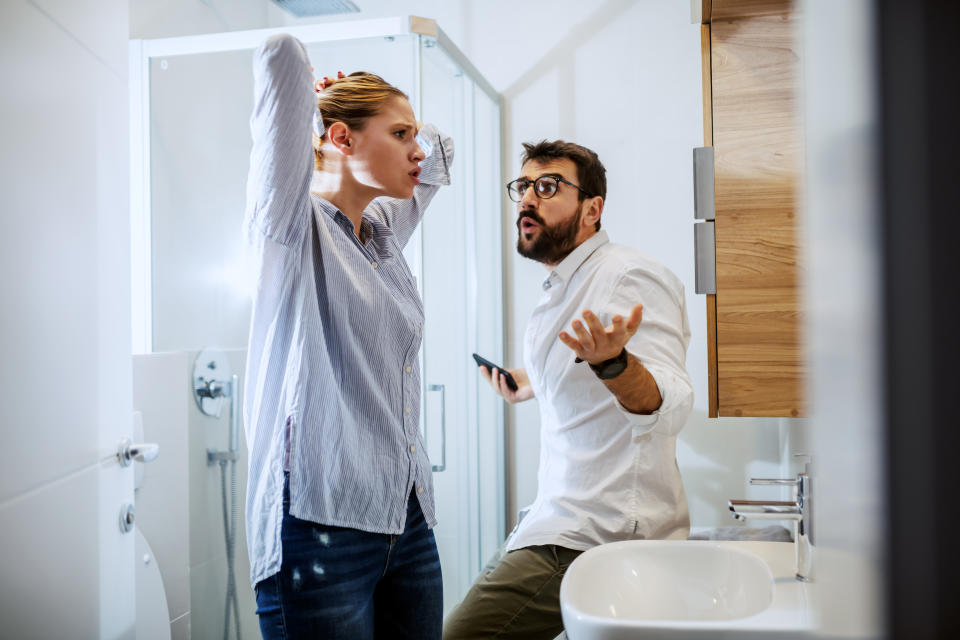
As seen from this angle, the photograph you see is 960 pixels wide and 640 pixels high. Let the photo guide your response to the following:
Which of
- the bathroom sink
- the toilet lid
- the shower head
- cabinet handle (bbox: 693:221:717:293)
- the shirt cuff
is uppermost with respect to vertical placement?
the shower head

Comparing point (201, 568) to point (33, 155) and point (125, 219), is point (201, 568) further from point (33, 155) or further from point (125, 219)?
point (33, 155)

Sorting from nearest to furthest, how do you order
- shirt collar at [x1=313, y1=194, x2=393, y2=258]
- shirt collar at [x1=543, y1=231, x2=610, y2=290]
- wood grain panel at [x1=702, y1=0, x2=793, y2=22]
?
shirt collar at [x1=313, y1=194, x2=393, y2=258]
wood grain panel at [x1=702, y1=0, x2=793, y2=22]
shirt collar at [x1=543, y1=231, x2=610, y2=290]

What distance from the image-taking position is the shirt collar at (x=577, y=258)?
1.62 m

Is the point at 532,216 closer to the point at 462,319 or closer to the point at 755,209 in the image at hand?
the point at 462,319

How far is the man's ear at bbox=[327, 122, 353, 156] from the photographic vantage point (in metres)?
1.03

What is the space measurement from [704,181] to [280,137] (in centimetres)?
83

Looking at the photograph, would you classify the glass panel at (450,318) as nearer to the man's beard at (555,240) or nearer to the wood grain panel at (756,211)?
the man's beard at (555,240)

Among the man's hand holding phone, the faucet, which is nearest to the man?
the faucet

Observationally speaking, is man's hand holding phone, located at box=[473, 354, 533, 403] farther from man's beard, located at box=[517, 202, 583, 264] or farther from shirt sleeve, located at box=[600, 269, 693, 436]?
shirt sleeve, located at box=[600, 269, 693, 436]

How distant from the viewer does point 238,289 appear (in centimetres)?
178

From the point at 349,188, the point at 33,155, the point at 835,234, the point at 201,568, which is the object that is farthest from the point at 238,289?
the point at 835,234

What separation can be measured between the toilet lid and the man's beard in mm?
1083

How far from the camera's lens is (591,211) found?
5.62ft

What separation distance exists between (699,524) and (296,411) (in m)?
1.76
